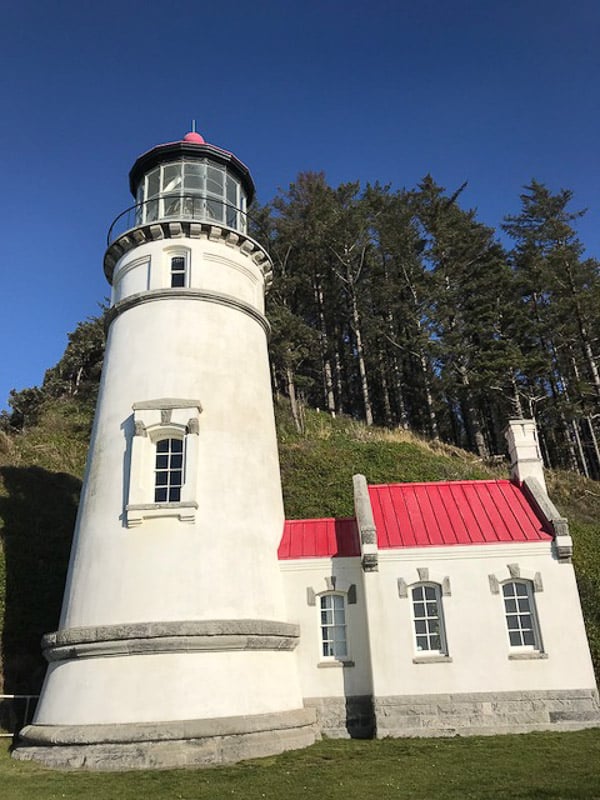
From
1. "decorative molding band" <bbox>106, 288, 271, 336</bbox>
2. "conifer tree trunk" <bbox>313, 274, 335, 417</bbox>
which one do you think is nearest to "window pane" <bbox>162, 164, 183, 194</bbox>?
"decorative molding band" <bbox>106, 288, 271, 336</bbox>

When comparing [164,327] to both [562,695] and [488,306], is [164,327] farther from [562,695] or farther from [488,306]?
[488,306]

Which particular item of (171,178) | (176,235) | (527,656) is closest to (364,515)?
(527,656)

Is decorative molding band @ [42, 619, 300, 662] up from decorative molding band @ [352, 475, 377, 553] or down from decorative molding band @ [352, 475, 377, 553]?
down

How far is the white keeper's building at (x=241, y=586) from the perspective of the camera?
373 inches

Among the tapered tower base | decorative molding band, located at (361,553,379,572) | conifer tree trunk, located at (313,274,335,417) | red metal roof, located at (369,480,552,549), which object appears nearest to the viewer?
the tapered tower base

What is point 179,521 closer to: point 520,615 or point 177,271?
point 177,271

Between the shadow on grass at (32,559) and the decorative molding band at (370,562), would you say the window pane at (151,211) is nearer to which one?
the decorative molding band at (370,562)

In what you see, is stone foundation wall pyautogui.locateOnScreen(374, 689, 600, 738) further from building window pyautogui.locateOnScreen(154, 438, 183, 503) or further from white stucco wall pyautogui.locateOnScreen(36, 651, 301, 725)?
building window pyautogui.locateOnScreen(154, 438, 183, 503)

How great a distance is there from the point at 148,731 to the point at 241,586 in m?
2.83

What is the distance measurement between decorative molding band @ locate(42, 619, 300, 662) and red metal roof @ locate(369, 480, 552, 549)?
359 cm

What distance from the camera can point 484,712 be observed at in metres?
10.7

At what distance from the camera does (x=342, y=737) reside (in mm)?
10820

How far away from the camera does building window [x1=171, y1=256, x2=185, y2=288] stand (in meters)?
13.4

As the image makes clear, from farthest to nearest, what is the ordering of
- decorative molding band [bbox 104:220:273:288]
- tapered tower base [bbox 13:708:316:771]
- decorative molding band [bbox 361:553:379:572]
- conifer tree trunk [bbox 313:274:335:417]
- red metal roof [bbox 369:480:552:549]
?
conifer tree trunk [bbox 313:274:335:417], decorative molding band [bbox 104:220:273:288], red metal roof [bbox 369:480:552:549], decorative molding band [bbox 361:553:379:572], tapered tower base [bbox 13:708:316:771]
